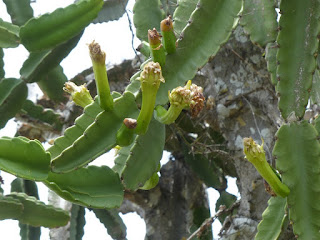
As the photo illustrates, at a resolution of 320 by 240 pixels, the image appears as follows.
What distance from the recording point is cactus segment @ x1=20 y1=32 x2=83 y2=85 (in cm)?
264

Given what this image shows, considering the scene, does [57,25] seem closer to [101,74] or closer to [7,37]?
[7,37]

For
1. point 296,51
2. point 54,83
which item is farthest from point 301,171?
point 54,83

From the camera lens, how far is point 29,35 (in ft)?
7.97

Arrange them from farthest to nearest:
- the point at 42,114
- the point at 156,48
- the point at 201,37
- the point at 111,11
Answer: the point at 42,114 < the point at 111,11 < the point at 201,37 < the point at 156,48

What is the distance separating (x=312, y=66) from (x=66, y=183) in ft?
2.71

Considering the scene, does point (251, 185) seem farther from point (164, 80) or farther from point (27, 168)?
point (27, 168)

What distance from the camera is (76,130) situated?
1815mm

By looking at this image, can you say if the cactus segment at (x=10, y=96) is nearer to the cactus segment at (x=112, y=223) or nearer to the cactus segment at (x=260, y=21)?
the cactus segment at (x=112, y=223)

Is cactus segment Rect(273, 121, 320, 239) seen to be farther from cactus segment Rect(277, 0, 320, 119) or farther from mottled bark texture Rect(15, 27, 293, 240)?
mottled bark texture Rect(15, 27, 293, 240)

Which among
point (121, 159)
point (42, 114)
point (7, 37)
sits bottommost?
point (121, 159)

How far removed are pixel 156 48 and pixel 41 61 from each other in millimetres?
986

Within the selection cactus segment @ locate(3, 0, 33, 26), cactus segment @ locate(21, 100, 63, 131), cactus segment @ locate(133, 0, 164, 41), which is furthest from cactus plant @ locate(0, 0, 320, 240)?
cactus segment @ locate(21, 100, 63, 131)

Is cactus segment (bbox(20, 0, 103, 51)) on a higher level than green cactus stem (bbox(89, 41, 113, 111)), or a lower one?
higher

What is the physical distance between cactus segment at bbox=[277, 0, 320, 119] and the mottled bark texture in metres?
0.52
